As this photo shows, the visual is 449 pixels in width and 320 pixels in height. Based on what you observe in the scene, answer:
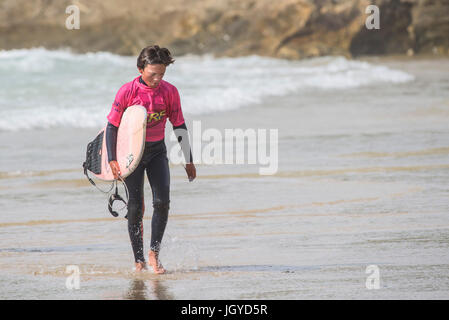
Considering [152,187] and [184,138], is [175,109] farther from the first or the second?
[152,187]

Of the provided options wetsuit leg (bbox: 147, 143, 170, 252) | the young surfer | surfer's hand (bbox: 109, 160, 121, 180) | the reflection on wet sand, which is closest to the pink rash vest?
the young surfer

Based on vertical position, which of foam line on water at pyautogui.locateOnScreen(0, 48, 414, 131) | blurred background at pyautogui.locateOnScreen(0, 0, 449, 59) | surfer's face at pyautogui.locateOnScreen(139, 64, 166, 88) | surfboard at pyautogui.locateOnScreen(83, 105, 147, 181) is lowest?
surfboard at pyautogui.locateOnScreen(83, 105, 147, 181)

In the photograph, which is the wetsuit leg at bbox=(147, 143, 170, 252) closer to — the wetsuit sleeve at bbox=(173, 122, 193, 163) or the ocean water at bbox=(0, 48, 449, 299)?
the wetsuit sleeve at bbox=(173, 122, 193, 163)

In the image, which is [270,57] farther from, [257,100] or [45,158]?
[45,158]

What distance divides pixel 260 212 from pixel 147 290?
2.39 metres

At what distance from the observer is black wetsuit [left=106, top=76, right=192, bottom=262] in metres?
5.70

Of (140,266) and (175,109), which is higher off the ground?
(175,109)

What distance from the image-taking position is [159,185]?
5707 mm

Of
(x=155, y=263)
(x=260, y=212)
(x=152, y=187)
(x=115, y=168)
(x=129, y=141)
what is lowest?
(x=155, y=263)

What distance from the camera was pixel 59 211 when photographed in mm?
7699

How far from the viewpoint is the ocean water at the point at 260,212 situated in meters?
5.40

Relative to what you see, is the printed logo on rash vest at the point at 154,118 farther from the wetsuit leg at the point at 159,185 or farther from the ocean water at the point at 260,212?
the ocean water at the point at 260,212

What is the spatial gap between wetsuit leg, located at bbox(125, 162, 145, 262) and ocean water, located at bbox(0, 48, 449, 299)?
18 cm

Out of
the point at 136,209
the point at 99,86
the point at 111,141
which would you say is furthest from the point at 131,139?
the point at 99,86
